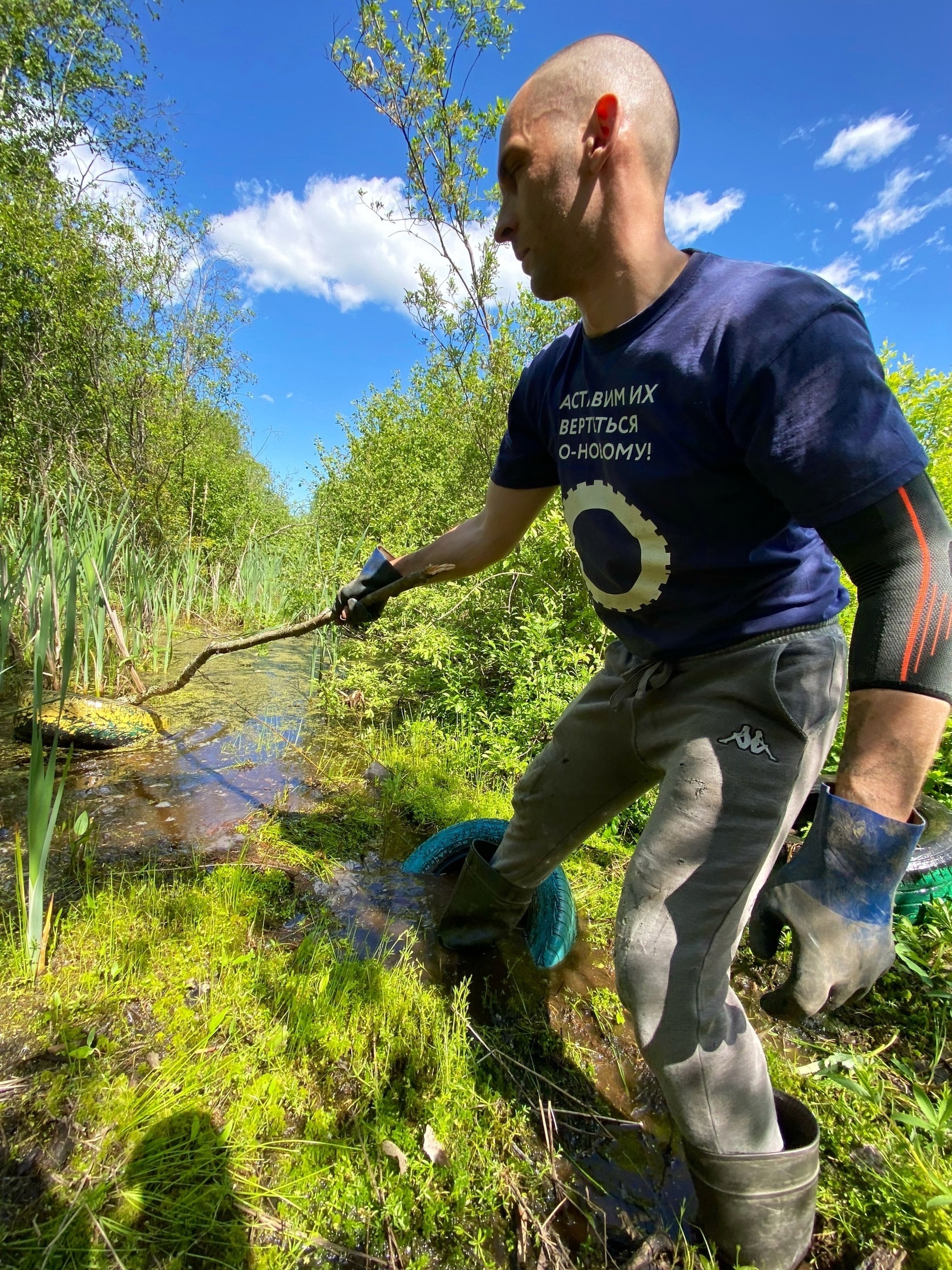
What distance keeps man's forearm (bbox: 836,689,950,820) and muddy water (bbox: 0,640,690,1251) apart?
104cm

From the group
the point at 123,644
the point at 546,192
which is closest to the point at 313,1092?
the point at 546,192

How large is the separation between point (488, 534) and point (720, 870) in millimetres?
1171

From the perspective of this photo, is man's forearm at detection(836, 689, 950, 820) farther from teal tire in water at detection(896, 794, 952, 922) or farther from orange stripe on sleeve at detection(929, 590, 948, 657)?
teal tire in water at detection(896, 794, 952, 922)

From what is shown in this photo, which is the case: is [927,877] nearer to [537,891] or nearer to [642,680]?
[537,891]

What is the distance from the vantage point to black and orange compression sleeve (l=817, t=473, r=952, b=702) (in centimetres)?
Answer: 87

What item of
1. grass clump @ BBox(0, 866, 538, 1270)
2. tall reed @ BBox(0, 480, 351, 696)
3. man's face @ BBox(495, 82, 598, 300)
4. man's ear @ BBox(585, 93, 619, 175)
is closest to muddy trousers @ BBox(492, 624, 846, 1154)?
grass clump @ BBox(0, 866, 538, 1270)

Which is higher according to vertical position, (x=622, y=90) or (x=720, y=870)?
(x=622, y=90)

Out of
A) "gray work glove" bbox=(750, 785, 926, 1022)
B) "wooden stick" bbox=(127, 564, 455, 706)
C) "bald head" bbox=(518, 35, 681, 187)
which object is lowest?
"gray work glove" bbox=(750, 785, 926, 1022)

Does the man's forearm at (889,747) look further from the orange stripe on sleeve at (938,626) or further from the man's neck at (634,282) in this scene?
the man's neck at (634,282)

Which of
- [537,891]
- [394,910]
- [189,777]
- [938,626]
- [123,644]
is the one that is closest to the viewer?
[938,626]

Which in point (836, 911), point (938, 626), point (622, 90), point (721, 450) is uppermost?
point (622, 90)

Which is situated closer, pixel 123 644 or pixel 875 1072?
pixel 875 1072

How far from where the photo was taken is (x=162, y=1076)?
4.50 ft

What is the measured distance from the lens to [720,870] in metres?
1.11
